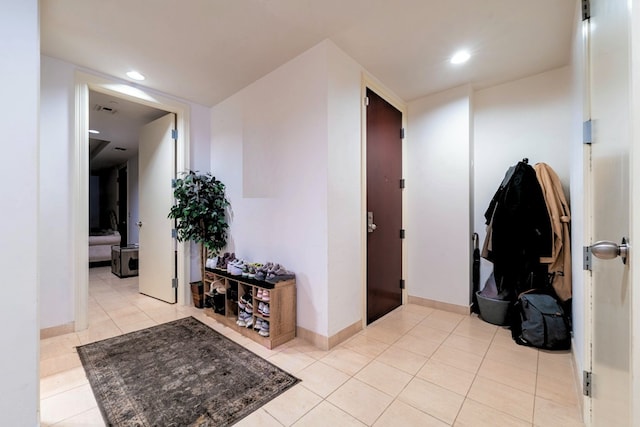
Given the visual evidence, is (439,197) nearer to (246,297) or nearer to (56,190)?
(246,297)

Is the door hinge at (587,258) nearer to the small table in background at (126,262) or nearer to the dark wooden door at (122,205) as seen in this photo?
the small table in background at (126,262)

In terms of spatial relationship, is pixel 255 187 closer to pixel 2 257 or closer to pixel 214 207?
pixel 214 207

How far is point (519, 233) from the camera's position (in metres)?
2.41

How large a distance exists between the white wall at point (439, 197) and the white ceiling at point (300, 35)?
0.41 meters

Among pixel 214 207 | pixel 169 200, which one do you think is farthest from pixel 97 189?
pixel 214 207

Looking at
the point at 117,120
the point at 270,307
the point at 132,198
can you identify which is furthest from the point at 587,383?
the point at 132,198

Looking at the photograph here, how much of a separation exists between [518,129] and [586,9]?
1513mm

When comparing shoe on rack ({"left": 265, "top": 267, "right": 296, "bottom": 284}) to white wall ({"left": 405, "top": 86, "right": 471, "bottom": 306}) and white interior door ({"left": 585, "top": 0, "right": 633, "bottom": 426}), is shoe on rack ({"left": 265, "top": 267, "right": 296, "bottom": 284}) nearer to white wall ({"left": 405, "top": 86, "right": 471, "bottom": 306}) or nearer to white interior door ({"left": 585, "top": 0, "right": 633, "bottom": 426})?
white wall ({"left": 405, "top": 86, "right": 471, "bottom": 306})

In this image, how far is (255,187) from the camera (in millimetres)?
2768

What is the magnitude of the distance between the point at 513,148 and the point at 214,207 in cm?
333

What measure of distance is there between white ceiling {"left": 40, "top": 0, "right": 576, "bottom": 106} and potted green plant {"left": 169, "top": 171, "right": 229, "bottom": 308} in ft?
3.71

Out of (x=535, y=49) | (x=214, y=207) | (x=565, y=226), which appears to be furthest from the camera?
(x=214, y=207)

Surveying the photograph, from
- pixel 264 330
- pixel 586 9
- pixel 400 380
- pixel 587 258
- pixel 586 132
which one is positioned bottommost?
pixel 400 380

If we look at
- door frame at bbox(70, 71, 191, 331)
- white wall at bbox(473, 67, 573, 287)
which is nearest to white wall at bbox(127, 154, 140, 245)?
door frame at bbox(70, 71, 191, 331)
